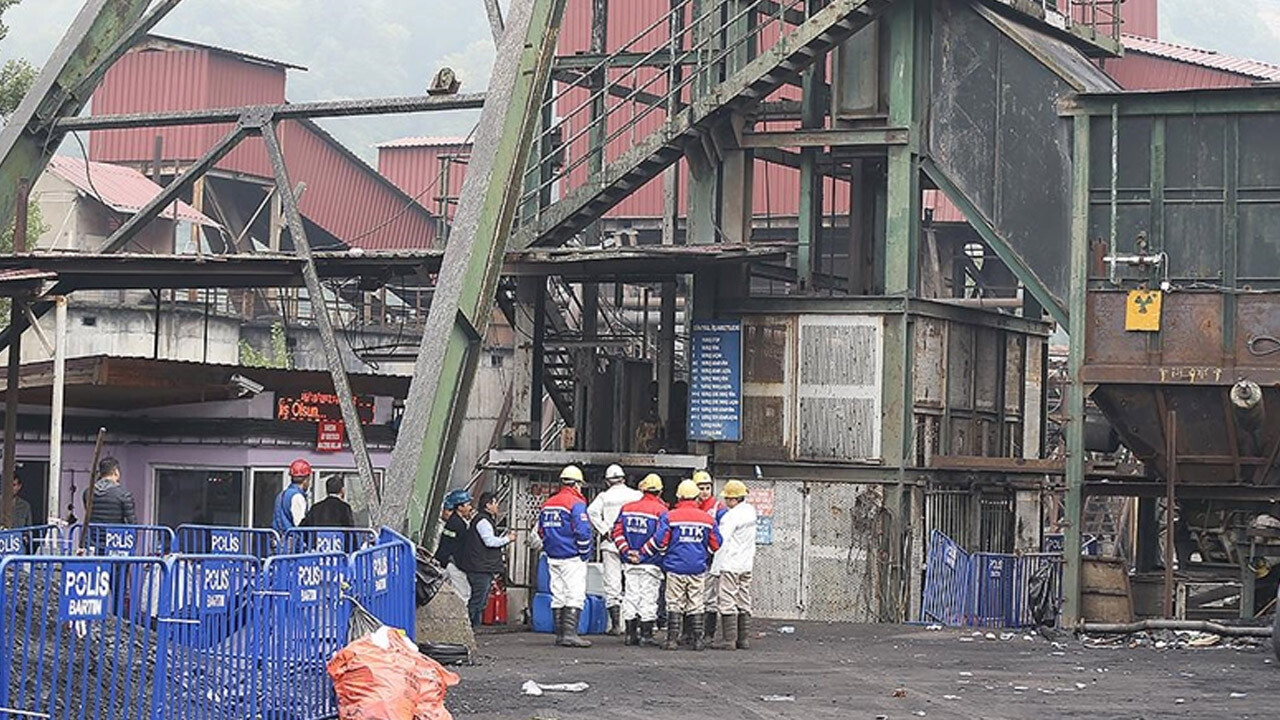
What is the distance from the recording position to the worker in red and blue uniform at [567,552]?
22.5m

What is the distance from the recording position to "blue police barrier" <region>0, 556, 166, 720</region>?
11.5 metres

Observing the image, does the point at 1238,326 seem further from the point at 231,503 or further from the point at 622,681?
the point at 231,503

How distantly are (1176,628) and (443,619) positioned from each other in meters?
9.22

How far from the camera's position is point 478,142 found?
62.0 ft

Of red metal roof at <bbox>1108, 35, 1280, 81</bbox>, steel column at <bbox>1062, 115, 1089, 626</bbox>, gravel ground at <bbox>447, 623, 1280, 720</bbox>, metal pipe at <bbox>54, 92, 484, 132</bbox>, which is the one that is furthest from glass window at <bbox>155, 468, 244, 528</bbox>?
red metal roof at <bbox>1108, 35, 1280, 81</bbox>

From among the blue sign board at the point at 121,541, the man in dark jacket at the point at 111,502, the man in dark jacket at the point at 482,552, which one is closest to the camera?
the blue sign board at the point at 121,541

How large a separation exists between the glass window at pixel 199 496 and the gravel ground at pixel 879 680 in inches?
175

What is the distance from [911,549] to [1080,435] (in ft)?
11.5

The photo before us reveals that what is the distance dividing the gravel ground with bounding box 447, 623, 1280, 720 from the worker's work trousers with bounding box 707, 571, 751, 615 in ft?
1.65

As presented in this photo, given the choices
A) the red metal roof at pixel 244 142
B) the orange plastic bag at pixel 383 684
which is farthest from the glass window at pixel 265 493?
the red metal roof at pixel 244 142

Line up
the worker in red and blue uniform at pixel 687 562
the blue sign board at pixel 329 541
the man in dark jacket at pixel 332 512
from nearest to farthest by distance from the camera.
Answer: the blue sign board at pixel 329 541, the man in dark jacket at pixel 332 512, the worker in red and blue uniform at pixel 687 562

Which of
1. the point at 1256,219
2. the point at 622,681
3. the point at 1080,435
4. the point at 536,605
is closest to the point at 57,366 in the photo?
the point at 622,681

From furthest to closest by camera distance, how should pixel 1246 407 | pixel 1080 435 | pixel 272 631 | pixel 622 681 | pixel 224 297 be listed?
pixel 224 297, pixel 1080 435, pixel 1246 407, pixel 622 681, pixel 272 631

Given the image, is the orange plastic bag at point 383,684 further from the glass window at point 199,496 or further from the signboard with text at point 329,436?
the signboard with text at point 329,436
